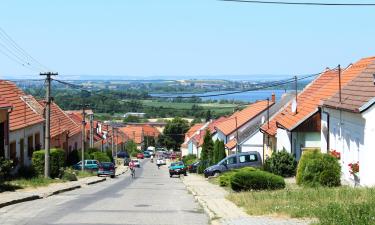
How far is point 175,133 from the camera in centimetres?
15225

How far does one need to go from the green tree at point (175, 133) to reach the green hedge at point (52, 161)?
106358 millimetres

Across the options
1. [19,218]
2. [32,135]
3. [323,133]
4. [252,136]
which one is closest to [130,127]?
[252,136]

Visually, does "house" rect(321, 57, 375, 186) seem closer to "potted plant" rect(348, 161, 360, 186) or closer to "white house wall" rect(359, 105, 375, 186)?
"white house wall" rect(359, 105, 375, 186)

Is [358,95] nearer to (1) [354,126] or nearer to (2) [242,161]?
(1) [354,126]

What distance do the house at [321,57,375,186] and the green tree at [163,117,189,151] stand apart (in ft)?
390

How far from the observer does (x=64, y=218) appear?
55.8ft

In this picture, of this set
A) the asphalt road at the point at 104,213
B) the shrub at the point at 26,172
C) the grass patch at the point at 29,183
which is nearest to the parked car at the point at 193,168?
the shrub at the point at 26,172

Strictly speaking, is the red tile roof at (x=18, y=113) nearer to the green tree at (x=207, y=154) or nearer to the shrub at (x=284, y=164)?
the shrub at (x=284, y=164)

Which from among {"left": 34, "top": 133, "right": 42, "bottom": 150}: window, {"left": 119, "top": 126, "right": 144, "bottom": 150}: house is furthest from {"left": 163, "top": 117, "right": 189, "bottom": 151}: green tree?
{"left": 34, "top": 133, "right": 42, "bottom": 150}: window

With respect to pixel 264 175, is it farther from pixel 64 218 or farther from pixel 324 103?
pixel 64 218

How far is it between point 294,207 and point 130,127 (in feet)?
504

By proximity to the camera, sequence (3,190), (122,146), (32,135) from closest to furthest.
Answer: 1. (3,190)
2. (32,135)
3. (122,146)

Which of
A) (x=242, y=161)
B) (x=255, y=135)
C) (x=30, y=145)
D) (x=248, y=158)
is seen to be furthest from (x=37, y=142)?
(x=255, y=135)

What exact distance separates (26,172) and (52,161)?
4515mm
